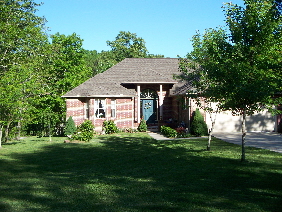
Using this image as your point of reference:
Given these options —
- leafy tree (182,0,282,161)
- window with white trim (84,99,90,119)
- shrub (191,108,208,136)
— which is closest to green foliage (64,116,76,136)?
window with white trim (84,99,90,119)

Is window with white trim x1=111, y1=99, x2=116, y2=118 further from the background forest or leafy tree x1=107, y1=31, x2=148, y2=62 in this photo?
leafy tree x1=107, y1=31, x2=148, y2=62

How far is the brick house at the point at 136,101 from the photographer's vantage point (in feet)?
80.9

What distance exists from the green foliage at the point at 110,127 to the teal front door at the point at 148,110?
4094mm

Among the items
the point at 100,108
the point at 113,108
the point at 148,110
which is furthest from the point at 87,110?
the point at 148,110

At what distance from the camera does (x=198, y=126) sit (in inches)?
867

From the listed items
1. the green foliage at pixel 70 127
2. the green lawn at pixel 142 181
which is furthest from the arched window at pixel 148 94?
the green lawn at pixel 142 181

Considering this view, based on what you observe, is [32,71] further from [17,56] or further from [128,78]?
[128,78]

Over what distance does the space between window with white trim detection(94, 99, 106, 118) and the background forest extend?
317 cm

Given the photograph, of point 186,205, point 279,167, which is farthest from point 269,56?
point 186,205

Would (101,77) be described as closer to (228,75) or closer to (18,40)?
(18,40)

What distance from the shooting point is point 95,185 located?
9.19 meters

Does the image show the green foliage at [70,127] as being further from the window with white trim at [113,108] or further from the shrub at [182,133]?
the shrub at [182,133]

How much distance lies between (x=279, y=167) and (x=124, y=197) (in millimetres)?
6216

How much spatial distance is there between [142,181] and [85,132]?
11890 mm
